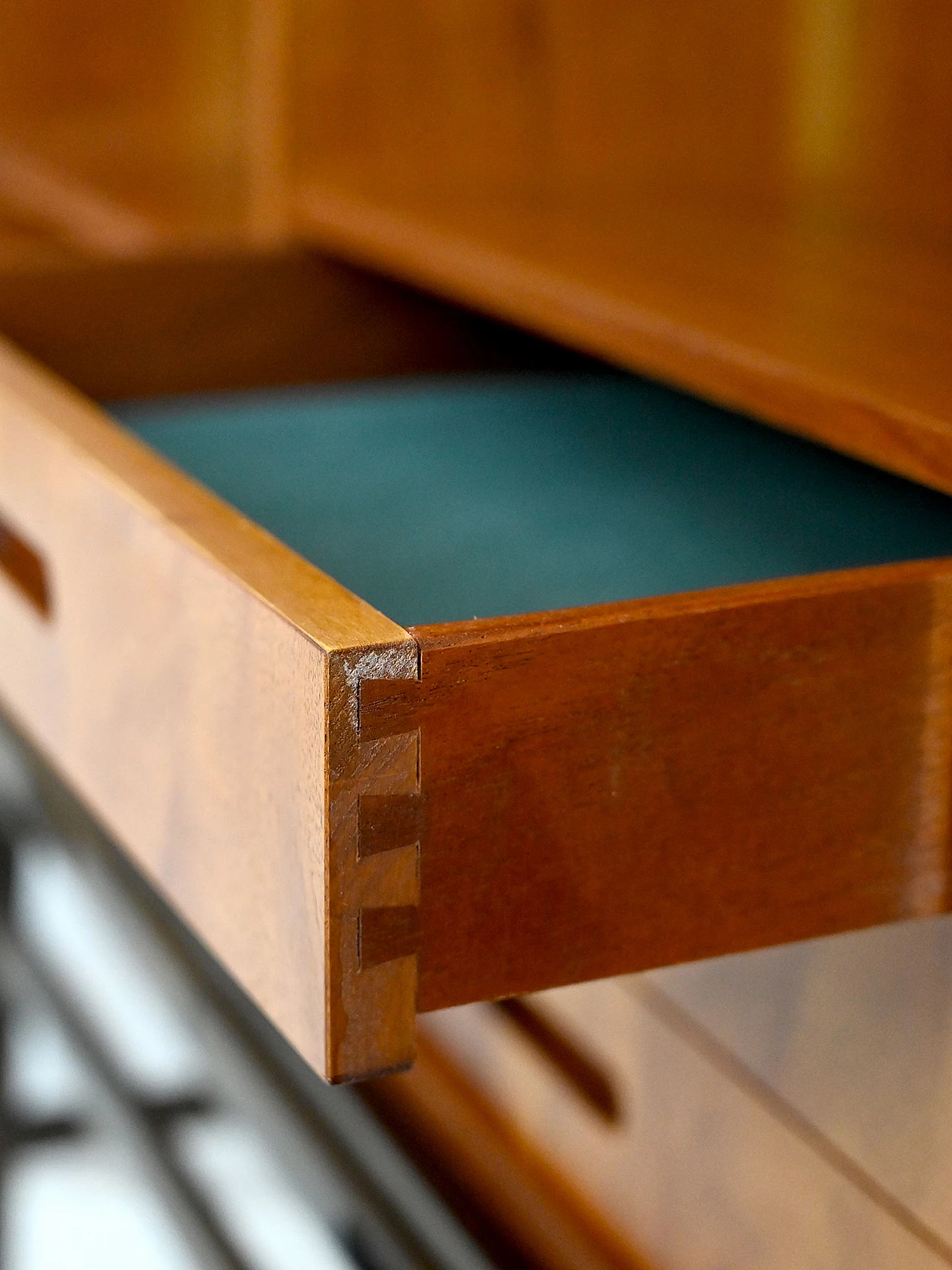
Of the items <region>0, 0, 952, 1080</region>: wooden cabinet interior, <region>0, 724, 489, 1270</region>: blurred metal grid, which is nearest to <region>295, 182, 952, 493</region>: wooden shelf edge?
<region>0, 0, 952, 1080</region>: wooden cabinet interior

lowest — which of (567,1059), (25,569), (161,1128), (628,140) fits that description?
(161,1128)

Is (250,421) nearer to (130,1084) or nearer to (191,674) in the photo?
(191,674)

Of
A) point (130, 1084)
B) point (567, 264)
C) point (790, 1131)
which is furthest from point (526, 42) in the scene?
point (130, 1084)

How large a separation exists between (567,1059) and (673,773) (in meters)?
0.45

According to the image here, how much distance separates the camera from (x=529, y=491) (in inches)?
25.0

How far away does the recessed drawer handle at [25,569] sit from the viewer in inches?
21.3

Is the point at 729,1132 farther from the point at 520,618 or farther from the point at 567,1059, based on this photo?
the point at 520,618

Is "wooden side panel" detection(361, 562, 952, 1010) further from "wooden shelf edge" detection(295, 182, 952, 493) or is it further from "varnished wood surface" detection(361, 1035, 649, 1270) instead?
"varnished wood surface" detection(361, 1035, 649, 1270)

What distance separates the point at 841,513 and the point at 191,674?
0.97ft

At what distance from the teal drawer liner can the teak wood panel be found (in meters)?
0.09

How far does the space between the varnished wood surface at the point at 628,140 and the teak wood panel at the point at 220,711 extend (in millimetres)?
218

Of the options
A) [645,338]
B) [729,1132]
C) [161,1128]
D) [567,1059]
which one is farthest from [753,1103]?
[161,1128]

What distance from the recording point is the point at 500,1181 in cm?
86

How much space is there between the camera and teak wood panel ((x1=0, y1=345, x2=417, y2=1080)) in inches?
13.9
